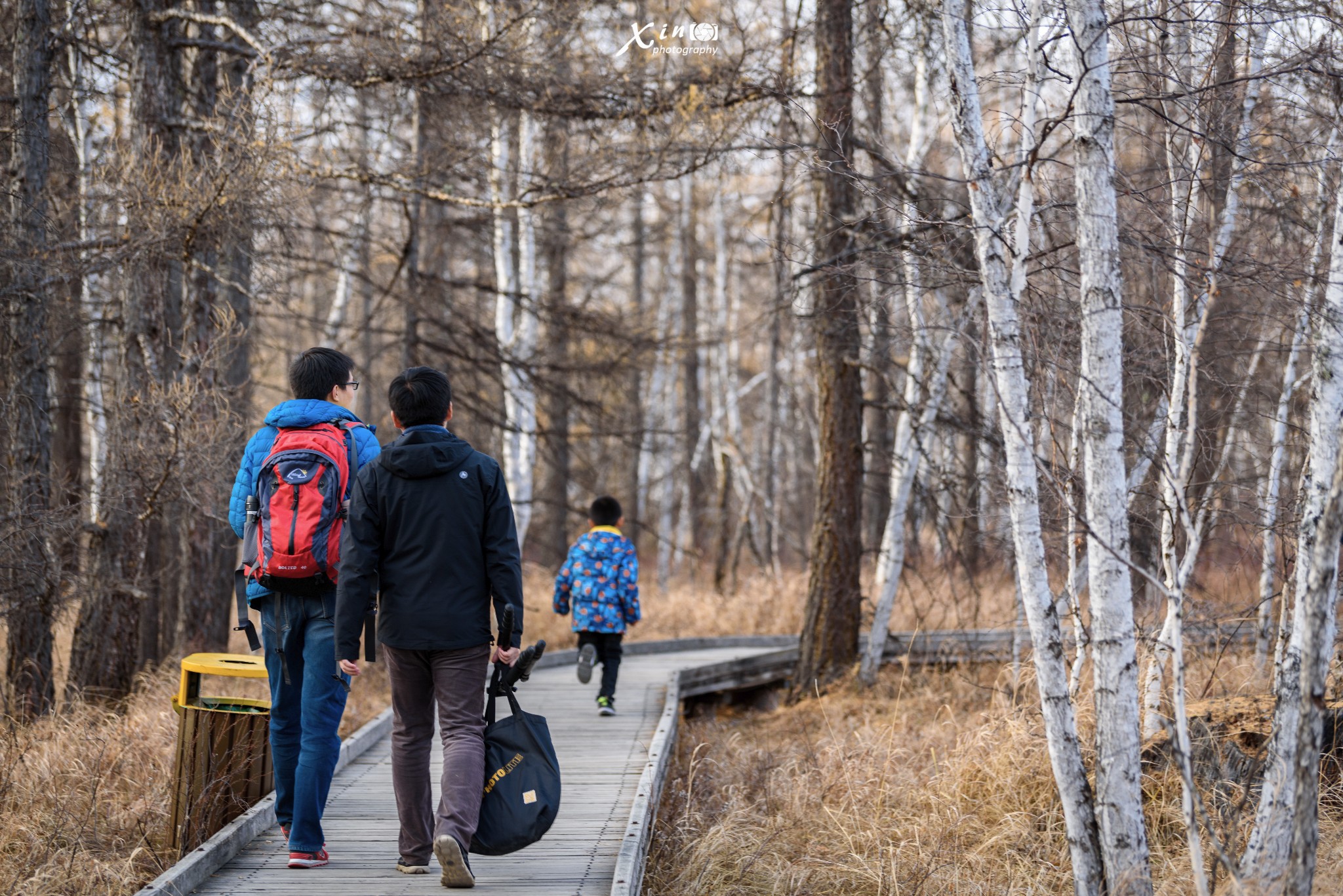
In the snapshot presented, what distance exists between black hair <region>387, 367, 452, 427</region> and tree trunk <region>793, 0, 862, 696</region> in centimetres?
559

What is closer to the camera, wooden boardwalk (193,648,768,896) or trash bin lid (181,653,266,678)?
wooden boardwalk (193,648,768,896)

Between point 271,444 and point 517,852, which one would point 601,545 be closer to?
point 517,852

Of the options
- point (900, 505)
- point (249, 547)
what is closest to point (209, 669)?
point (249, 547)

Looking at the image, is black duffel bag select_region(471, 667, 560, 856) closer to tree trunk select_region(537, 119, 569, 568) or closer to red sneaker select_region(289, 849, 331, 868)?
red sneaker select_region(289, 849, 331, 868)

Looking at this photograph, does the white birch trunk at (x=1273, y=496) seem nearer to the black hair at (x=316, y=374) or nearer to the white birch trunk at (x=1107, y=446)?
the white birch trunk at (x=1107, y=446)

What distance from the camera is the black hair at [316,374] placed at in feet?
14.6

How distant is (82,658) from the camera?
8.50m

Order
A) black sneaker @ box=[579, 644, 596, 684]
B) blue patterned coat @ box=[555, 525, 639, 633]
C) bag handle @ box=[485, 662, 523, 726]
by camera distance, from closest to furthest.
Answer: bag handle @ box=[485, 662, 523, 726] < blue patterned coat @ box=[555, 525, 639, 633] < black sneaker @ box=[579, 644, 596, 684]

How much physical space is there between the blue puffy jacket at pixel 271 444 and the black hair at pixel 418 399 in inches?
9.2

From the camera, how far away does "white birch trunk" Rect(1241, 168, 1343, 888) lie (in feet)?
13.4

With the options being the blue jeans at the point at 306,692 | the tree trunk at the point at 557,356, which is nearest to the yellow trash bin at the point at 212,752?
the blue jeans at the point at 306,692

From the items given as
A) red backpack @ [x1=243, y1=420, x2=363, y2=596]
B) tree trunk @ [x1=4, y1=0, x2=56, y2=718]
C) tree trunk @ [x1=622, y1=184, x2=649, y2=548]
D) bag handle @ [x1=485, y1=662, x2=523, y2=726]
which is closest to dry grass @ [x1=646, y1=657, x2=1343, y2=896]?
bag handle @ [x1=485, y1=662, x2=523, y2=726]

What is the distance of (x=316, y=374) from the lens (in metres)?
4.46

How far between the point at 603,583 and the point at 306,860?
151 inches
